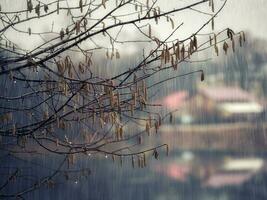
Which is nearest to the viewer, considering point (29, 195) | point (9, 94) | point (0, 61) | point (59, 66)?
point (59, 66)

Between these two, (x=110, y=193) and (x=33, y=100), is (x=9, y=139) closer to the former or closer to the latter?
(x=33, y=100)

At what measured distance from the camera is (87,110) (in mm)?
2365

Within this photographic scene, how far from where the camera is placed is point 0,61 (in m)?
2.14

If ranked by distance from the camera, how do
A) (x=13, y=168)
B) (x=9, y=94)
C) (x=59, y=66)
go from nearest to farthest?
(x=59, y=66) < (x=9, y=94) < (x=13, y=168)

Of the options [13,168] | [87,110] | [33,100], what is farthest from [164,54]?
[13,168]

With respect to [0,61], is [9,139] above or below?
below

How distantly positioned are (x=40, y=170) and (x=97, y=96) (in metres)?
2.00

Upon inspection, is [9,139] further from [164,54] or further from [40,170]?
[164,54]

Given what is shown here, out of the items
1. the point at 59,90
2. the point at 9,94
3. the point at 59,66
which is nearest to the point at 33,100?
the point at 9,94

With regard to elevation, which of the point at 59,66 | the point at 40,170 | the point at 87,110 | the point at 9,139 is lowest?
the point at 40,170

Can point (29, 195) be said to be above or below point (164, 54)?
below

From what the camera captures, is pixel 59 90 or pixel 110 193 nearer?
pixel 59 90

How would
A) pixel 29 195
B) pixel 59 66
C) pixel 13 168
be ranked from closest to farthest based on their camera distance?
pixel 59 66 → pixel 13 168 → pixel 29 195

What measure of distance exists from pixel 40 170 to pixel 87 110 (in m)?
1.96
